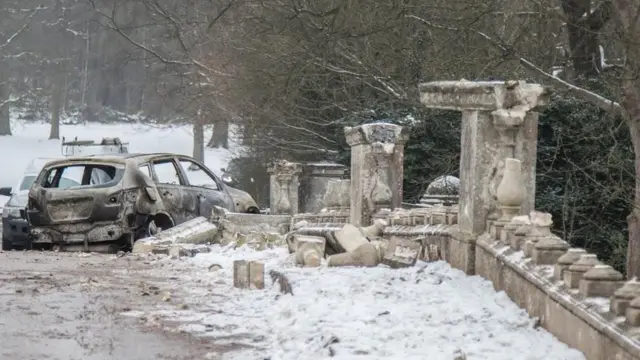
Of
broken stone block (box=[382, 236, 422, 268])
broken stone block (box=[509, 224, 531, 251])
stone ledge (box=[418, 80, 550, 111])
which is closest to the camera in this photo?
broken stone block (box=[509, 224, 531, 251])

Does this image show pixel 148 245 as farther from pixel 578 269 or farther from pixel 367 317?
pixel 578 269

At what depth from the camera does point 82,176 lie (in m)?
16.1

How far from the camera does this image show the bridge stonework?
524cm

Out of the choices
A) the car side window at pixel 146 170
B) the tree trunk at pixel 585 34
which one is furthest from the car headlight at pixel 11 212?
the tree trunk at pixel 585 34

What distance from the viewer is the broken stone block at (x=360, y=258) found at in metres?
9.16

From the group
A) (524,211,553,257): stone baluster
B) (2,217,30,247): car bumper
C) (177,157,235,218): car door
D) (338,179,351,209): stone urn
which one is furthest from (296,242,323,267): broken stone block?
(2,217,30,247): car bumper

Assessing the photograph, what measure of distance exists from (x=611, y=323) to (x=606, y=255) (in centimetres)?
1091

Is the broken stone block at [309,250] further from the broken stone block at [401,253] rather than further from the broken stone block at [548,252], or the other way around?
the broken stone block at [548,252]

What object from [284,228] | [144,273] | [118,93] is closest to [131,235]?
[284,228]

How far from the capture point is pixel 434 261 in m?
9.40

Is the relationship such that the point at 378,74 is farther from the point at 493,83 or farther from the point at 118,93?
the point at 118,93

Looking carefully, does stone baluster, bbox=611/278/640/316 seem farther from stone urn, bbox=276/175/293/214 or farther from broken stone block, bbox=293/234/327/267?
stone urn, bbox=276/175/293/214

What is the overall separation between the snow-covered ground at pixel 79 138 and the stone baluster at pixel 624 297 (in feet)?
125

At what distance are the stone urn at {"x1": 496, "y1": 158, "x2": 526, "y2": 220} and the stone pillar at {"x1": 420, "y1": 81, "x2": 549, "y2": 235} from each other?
0.18 meters
